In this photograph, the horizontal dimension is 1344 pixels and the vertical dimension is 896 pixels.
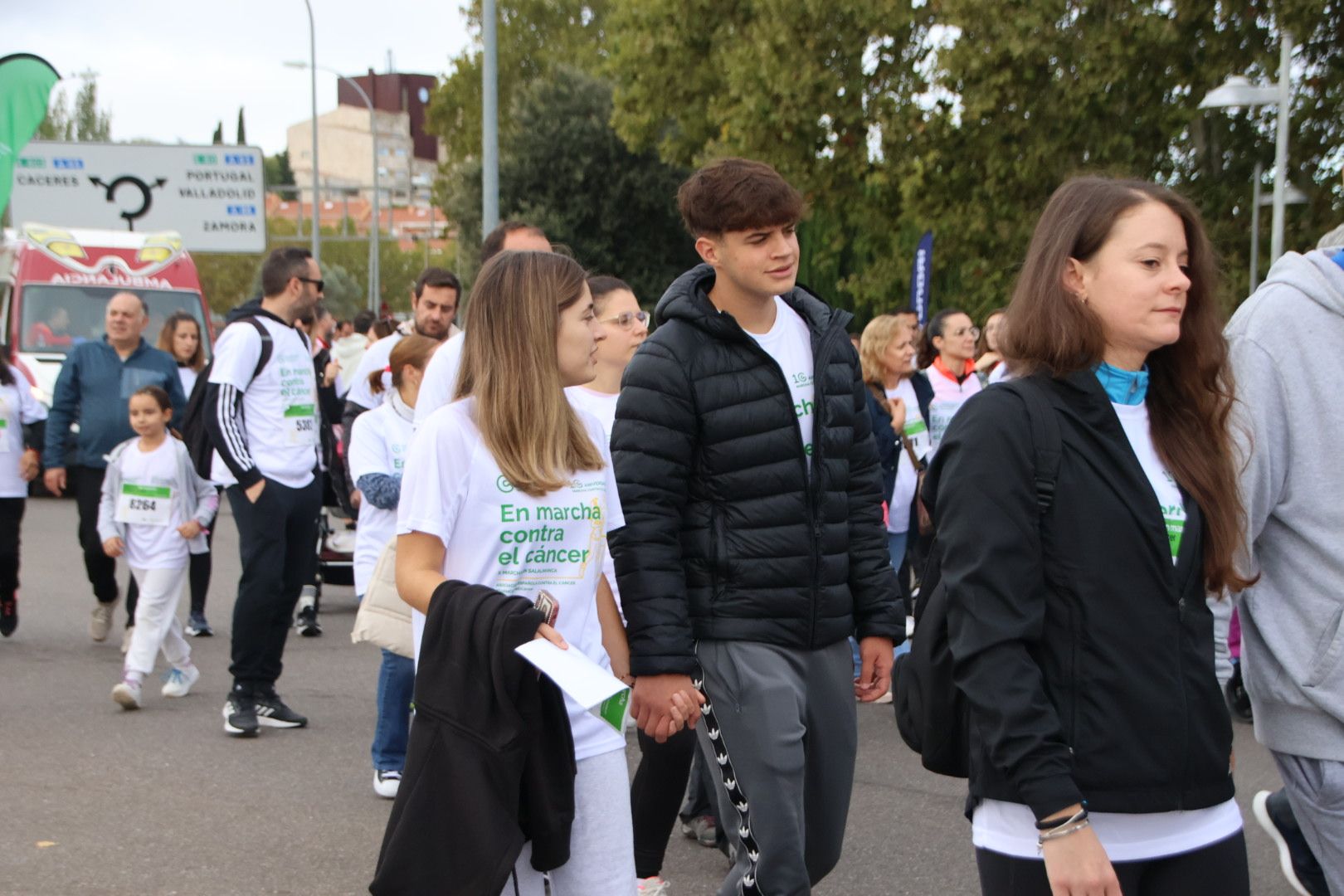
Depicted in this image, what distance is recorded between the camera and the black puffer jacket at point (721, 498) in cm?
371

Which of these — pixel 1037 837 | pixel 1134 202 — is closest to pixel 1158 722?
pixel 1037 837

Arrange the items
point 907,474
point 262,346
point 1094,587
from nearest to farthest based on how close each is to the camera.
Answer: point 1094,587, point 262,346, point 907,474

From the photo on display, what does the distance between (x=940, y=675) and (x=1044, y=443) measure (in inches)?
17.4

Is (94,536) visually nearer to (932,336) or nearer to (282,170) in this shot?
Answer: (932,336)

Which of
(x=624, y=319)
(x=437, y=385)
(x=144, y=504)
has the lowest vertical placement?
(x=144, y=504)

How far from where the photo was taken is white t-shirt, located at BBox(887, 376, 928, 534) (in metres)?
8.78

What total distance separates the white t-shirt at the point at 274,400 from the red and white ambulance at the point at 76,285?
1312 centimetres

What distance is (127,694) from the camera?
7.81 metres

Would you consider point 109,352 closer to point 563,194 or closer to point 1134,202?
point 1134,202

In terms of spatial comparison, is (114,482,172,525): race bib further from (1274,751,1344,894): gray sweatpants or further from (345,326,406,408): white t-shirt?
(1274,751,1344,894): gray sweatpants

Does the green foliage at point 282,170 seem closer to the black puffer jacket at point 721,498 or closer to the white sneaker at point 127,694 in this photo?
the white sneaker at point 127,694

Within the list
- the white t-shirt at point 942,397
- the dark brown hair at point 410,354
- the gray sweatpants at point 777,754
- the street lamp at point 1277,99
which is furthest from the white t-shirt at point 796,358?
the street lamp at point 1277,99

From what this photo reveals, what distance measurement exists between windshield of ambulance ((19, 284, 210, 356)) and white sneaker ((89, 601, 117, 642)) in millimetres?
10455

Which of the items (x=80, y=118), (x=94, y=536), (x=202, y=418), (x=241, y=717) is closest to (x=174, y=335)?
(x=94, y=536)
